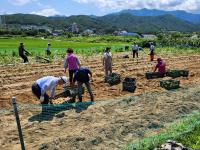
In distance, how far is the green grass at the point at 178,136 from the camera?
26.8 feet

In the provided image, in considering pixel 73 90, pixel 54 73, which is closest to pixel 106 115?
pixel 73 90

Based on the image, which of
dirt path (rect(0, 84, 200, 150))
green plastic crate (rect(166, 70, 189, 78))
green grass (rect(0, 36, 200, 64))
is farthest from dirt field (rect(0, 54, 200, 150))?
green grass (rect(0, 36, 200, 64))

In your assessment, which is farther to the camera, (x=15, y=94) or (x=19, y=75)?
(x=19, y=75)

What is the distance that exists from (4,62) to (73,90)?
15145mm

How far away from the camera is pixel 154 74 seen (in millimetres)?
16953

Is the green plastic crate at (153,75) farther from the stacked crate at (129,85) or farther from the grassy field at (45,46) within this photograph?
→ the grassy field at (45,46)

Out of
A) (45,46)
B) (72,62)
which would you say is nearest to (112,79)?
(72,62)

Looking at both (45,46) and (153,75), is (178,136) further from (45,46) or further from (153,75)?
(45,46)

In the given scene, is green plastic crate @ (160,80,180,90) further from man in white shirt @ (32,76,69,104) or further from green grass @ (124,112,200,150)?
man in white shirt @ (32,76,69,104)

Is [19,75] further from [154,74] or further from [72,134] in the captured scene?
[72,134]

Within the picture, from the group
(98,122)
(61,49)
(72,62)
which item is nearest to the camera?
(98,122)

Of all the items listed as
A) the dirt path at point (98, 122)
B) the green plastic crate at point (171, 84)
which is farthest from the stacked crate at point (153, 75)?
the dirt path at point (98, 122)

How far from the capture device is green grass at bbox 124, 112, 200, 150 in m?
8.16

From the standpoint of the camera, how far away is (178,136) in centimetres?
853
